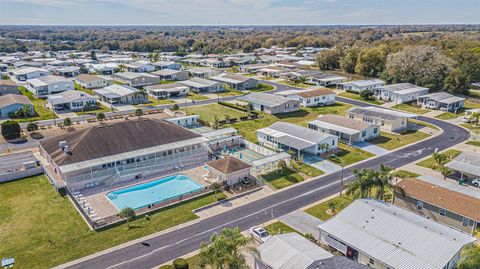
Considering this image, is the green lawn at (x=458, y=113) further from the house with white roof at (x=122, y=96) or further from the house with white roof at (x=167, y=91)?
the house with white roof at (x=122, y=96)

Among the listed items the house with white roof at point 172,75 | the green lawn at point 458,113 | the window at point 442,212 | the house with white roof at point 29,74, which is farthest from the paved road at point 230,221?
the house with white roof at point 29,74

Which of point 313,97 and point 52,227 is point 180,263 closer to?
point 52,227

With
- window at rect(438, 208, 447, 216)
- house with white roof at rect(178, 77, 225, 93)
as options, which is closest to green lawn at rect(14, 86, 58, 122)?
house with white roof at rect(178, 77, 225, 93)

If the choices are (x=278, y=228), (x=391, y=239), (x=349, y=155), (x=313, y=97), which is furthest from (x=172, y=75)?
(x=391, y=239)

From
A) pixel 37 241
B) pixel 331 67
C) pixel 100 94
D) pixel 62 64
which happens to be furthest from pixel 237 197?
pixel 62 64

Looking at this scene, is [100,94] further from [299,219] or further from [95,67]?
[299,219]
